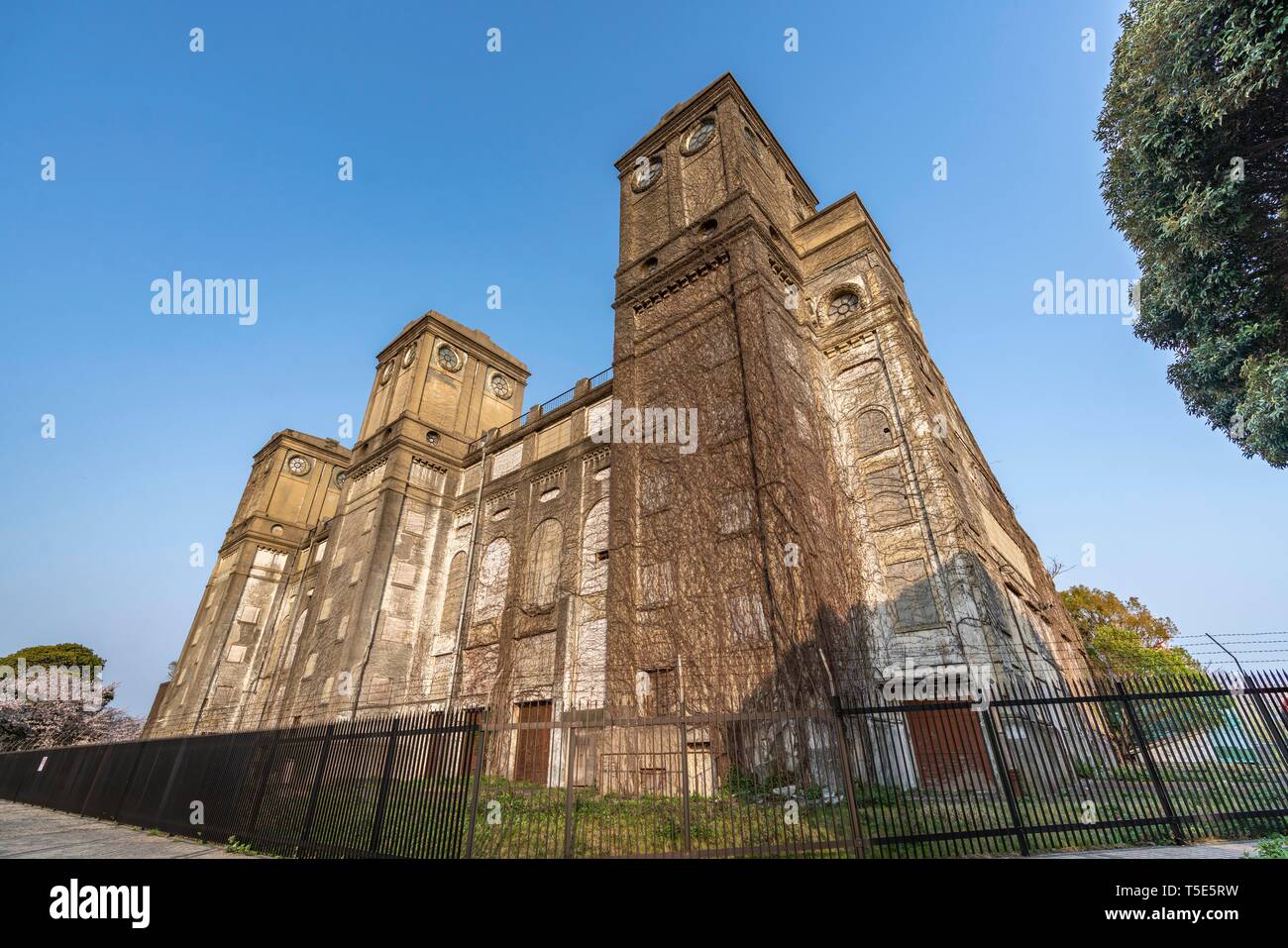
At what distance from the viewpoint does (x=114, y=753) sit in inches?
584

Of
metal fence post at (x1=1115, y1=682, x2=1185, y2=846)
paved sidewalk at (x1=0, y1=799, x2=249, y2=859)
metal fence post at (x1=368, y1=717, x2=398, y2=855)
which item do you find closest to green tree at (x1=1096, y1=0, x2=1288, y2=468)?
metal fence post at (x1=1115, y1=682, x2=1185, y2=846)

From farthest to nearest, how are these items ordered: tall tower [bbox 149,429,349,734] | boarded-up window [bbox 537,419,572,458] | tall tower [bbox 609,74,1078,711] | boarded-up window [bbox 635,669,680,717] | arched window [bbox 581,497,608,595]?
tall tower [bbox 149,429,349,734] → boarded-up window [bbox 537,419,572,458] → arched window [bbox 581,497,608,595] → boarded-up window [bbox 635,669,680,717] → tall tower [bbox 609,74,1078,711]

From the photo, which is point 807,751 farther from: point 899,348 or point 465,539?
point 465,539

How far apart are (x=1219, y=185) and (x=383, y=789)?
17.7 metres

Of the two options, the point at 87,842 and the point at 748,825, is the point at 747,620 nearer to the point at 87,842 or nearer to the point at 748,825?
the point at 748,825

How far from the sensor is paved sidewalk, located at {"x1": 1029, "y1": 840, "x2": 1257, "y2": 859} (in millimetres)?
6281

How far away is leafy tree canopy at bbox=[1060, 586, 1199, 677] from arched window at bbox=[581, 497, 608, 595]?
2897 centimetres

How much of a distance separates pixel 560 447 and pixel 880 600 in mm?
11822

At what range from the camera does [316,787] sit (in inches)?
340

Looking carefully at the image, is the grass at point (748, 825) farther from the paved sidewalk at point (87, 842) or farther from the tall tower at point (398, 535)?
the tall tower at point (398, 535)

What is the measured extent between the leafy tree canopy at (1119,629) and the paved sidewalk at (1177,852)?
2868 centimetres

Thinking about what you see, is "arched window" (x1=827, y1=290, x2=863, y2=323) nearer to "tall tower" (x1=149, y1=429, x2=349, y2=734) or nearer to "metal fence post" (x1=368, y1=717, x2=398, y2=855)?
"metal fence post" (x1=368, y1=717, x2=398, y2=855)

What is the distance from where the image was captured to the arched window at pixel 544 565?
17.7 meters

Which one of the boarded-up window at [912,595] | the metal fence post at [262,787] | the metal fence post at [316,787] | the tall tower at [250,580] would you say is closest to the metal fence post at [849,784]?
the boarded-up window at [912,595]
